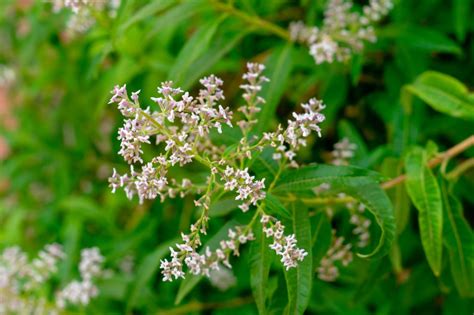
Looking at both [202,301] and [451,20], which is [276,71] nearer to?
[451,20]

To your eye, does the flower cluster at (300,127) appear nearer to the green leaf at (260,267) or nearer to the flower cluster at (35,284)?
the green leaf at (260,267)

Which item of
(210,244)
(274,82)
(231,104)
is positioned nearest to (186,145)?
(210,244)

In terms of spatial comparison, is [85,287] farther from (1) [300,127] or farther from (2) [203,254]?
(1) [300,127]

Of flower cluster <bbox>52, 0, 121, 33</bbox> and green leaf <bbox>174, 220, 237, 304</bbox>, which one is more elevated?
flower cluster <bbox>52, 0, 121, 33</bbox>

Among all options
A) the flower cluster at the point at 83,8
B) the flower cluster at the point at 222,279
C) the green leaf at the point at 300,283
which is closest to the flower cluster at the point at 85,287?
the flower cluster at the point at 222,279

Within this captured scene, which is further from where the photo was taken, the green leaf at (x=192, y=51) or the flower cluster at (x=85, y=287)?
the flower cluster at (x=85, y=287)

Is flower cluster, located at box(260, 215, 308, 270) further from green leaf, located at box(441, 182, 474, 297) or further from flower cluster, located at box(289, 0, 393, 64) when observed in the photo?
flower cluster, located at box(289, 0, 393, 64)

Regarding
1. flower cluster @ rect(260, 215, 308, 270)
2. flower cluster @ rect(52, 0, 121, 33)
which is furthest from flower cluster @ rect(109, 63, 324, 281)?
flower cluster @ rect(52, 0, 121, 33)
